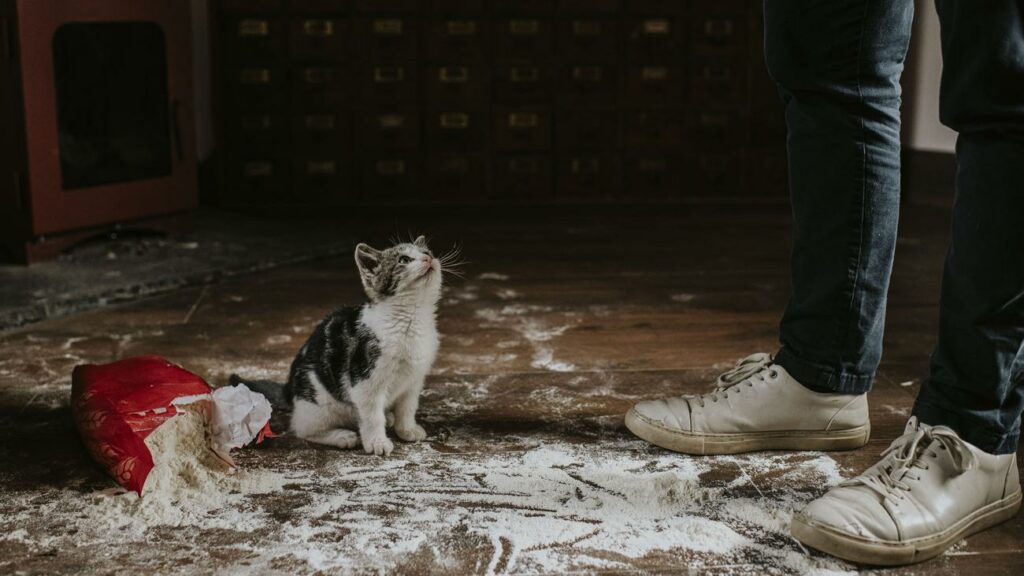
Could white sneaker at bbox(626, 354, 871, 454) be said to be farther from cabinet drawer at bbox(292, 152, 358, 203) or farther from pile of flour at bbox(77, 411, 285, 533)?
cabinet drawer at bbox(292, 152, 358, 203)

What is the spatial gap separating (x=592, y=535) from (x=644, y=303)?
45.4 inches

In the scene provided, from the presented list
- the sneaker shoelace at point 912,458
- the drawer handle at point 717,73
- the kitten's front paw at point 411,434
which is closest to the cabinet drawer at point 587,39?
the drawer handle at point 717,73

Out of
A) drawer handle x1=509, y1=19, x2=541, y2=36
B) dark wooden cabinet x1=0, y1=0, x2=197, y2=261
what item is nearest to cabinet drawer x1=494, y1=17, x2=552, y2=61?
drawer handle x1=509, y1=19, x2=541, y2=36

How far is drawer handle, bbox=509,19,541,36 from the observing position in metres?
3.42

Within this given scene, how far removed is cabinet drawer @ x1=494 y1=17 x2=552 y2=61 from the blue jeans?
7.24 feet

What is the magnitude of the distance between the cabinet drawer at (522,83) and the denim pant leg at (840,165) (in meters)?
2.22

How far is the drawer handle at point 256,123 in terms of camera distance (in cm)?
340

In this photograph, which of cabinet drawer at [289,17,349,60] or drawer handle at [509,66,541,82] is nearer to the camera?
cabinet drawer at [289,17,349,60]

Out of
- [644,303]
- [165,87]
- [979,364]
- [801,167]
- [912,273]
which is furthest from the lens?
[165,87]

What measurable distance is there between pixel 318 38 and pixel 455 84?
1.55ft

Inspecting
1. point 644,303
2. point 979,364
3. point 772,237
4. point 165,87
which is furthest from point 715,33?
point 979,364

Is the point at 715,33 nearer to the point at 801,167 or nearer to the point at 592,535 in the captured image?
the point at 801,167

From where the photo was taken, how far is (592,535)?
3.80 ft

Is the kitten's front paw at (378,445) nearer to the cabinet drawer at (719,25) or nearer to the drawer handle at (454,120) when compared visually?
the drawer handle at (454,120)
